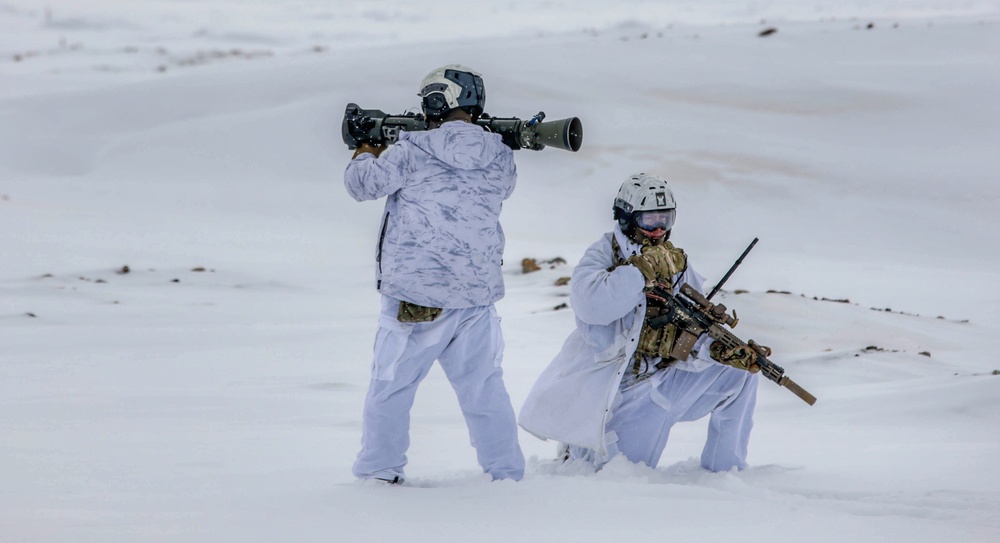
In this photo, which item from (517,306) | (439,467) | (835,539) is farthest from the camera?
(517,306)

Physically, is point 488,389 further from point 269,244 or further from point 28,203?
point 28,203

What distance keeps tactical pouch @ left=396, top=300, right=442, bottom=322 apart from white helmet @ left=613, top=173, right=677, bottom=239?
0.78 metres

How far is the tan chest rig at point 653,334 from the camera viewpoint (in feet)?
15.5

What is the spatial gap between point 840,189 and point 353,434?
34.7ft

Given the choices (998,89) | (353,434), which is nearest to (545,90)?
(998,89)

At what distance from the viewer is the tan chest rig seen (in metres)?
4.71

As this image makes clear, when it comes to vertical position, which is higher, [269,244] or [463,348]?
[463,348]

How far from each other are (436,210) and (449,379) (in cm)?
58

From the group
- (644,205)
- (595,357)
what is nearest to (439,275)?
(595,357)

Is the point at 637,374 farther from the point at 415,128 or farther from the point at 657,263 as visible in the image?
the point at 415,128

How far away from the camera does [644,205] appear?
472 centimetres

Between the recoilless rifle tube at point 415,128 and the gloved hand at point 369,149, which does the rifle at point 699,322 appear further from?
the gloved hand at point 369,149

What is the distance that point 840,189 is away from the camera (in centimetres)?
1525

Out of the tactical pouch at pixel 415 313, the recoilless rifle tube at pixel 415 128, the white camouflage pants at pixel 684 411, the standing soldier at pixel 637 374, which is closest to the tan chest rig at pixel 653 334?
the standing soldier at pixel 637 374
